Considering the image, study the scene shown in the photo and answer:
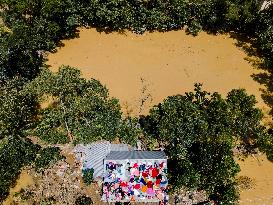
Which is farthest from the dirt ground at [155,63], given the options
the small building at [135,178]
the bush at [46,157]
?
the bush at [46,157]

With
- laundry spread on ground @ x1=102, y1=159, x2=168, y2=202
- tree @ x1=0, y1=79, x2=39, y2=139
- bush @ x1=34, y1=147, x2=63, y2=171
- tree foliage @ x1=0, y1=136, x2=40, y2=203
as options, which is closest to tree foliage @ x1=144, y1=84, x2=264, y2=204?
laundry spread on ground @ x1=102, y1=159, x2=168, y2=202

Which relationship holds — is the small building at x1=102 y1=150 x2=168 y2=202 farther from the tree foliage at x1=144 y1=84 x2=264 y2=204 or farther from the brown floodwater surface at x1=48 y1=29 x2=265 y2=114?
the brown floodwater surface at x1=48 y1=29 x2=265 y2=114

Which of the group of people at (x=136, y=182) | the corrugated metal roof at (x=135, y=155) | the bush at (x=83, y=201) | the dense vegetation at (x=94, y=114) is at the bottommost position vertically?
the bush at (x=83, y=201)

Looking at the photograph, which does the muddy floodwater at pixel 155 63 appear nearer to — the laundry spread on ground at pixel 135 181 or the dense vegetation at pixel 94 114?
the dense vegetation at pixel 94 114

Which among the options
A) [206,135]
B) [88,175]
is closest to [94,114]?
[88,175]

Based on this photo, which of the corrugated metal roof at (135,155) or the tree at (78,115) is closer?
the corrugated metal roof at (135,155)

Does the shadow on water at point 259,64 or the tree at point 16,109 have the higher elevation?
the shadow on water at point 259,64

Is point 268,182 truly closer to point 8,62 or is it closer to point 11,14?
point 8,62

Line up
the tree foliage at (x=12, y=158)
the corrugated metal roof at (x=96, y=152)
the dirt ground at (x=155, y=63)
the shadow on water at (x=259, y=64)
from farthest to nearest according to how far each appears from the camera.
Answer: the dirt ground at (x=155, y=63)
the shadow on water at (x=259, y=64)
the corrugated metal roof at (x=96, y=152)
the tree foliage at (x=12, y=158)
